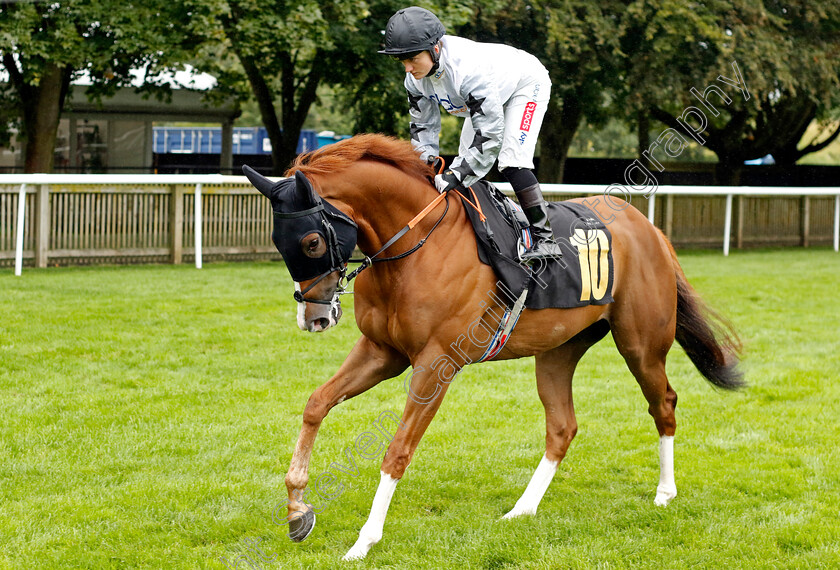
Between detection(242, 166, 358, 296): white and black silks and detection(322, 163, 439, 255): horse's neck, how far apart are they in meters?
0.17

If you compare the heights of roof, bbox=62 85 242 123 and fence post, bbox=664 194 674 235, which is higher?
roof, bbox=62 85 242 123

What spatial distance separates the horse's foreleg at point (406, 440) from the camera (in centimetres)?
370

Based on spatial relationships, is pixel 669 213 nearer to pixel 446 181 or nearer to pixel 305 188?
pixel 446 181

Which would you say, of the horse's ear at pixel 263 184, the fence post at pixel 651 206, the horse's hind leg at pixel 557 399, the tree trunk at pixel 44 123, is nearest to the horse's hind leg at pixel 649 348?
the horse's hind leg at pixel 557 399

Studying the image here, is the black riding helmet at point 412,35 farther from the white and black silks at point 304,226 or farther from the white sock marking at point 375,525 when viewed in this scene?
the white sock marking at point 375,525

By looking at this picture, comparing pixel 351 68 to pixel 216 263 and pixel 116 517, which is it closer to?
pixel 216 263

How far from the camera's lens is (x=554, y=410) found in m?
4.59

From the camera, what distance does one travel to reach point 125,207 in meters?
12.6

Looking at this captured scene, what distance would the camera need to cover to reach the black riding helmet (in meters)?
3.72

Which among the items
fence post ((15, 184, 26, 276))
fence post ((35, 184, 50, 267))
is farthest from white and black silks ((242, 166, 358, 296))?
fence post ((35, 184, 50, 267))

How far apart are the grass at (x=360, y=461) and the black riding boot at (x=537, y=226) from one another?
1277 mm

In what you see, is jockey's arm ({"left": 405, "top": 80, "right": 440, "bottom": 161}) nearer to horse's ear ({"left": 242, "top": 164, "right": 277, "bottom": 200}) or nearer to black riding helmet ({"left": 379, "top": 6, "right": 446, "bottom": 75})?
black riding helmet ({"left": 379, "top": 6, "right": 446, "bottom": 75})

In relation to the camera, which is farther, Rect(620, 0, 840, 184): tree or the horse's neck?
Rect(620, 0, 840, 184): tree

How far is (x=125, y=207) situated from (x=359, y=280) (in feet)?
31.5
